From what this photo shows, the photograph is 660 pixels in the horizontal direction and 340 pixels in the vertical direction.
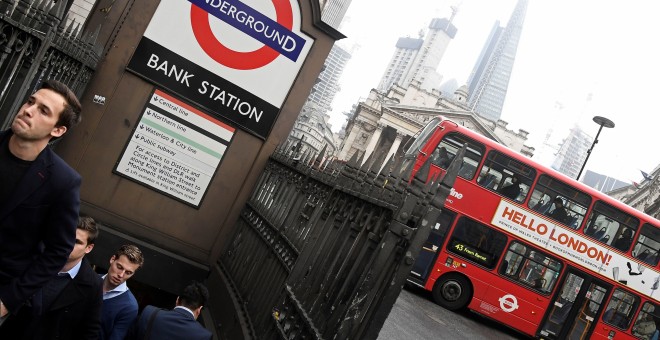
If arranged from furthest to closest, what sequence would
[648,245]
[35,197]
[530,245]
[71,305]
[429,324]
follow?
[648,245] < [530,245] < [429,324] < [71,305] < [35,197]

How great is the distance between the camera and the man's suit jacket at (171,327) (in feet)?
13.6

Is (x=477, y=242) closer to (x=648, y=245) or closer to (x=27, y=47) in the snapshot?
(x=648, y=245)

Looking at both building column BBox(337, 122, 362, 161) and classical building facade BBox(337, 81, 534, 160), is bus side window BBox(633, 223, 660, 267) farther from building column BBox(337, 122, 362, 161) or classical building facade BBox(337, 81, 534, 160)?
building column BBox(337, 122, 362, 161)

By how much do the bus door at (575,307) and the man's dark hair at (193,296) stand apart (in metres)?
12.2

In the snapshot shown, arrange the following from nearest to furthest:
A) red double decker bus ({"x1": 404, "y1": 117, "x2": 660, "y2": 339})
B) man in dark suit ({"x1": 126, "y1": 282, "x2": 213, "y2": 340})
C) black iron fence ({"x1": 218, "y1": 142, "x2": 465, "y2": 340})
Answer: black iron fence ({"x1": 218, "y1": 142, "x2": 465, "y2": 340}) → man in dark suit ({"x1": 126, "y1": 282, "x2": 213, "y2": 340}) → red double decker bus ({"x1": 404, "y1": 117, "x2": 660, "y2": 339})

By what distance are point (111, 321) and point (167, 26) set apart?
3.41m

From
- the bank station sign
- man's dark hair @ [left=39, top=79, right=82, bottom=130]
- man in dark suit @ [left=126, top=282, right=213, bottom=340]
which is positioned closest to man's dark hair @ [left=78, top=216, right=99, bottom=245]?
man in dark suit @ [left=126, top=282, right=213, bottom=340]

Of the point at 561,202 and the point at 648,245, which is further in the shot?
the point at 648,245

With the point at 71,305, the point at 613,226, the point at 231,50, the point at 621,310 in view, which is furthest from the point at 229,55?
the point at 621,310

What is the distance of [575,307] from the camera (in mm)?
14938

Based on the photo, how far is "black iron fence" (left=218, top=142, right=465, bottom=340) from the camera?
9.72 feet

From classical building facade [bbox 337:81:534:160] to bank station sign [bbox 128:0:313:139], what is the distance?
58327 mm

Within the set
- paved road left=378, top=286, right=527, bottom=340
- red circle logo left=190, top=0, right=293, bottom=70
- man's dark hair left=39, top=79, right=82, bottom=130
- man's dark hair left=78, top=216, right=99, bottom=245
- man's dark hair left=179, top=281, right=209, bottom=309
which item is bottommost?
paved road left=378, top=286, right=527, bottom=340

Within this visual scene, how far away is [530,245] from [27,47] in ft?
41.8
